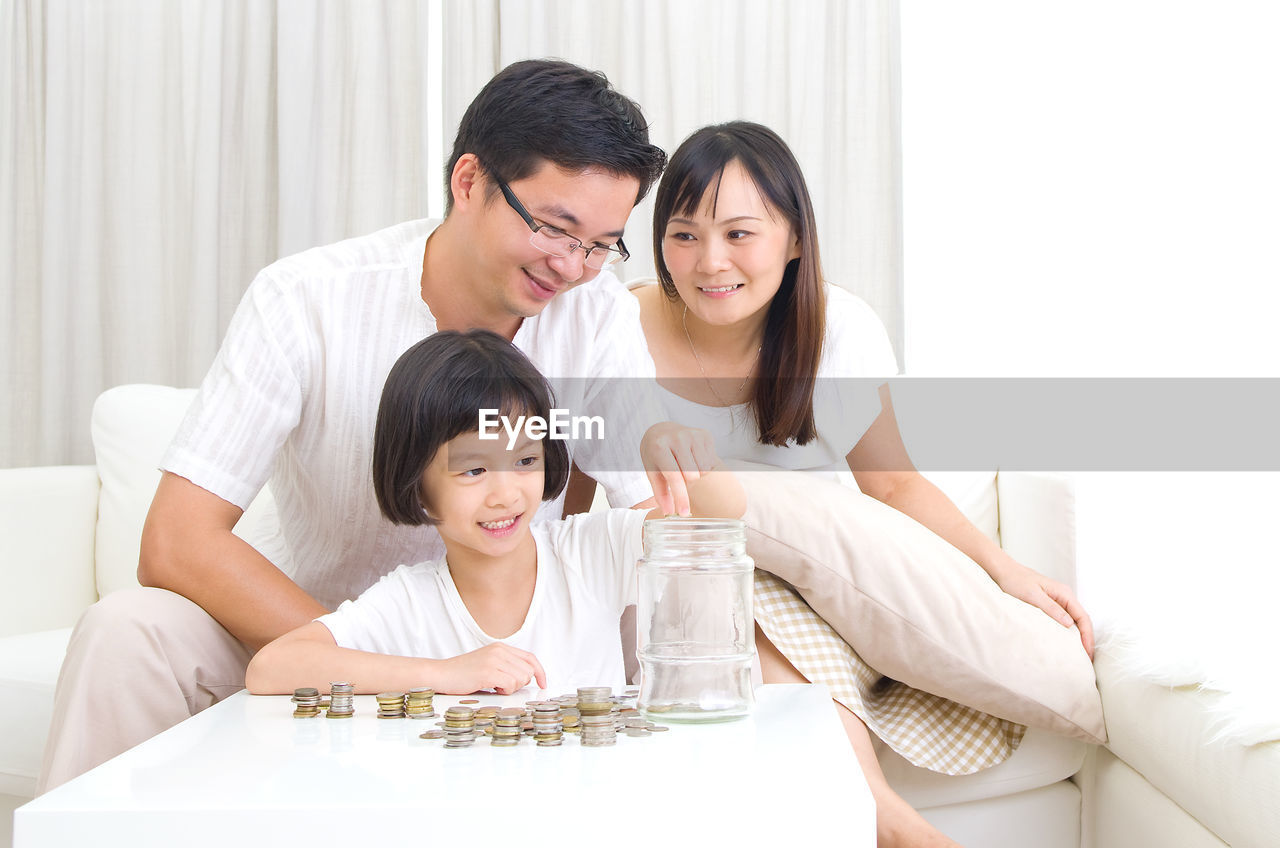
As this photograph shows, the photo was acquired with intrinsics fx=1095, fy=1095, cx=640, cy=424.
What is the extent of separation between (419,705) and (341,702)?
68mm

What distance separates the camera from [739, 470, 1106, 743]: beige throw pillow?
135 centimetres

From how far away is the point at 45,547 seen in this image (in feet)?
6.36

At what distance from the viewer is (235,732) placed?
2.82 ft

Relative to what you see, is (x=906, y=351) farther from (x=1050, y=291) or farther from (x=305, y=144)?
(x=305, y=144)

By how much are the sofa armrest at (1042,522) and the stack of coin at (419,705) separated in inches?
44.4

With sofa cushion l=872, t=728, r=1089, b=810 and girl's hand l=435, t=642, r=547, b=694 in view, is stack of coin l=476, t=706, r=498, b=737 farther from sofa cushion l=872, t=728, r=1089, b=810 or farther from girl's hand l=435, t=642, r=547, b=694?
sofa cushion l=872, t=728, r=1089, b=810

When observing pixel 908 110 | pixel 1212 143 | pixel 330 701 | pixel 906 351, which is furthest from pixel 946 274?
pixel 330 701

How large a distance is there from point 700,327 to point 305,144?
1.30 metres

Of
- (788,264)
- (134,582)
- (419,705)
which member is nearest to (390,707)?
(419,705)

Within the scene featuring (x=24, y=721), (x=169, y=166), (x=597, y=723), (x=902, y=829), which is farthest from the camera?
(x=169, y=166)

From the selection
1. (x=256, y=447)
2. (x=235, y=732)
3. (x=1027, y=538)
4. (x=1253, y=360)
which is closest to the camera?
(x=235, y=732)

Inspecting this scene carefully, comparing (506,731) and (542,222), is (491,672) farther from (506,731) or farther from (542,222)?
(542,222)

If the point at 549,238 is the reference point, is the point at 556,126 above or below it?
above

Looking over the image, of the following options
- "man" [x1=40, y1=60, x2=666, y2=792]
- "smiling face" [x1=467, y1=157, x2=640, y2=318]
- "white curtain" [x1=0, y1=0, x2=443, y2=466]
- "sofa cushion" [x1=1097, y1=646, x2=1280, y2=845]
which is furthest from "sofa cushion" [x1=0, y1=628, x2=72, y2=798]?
"sofa cushion" [x1=1097, y1=646, x2=1280, y2=845]
